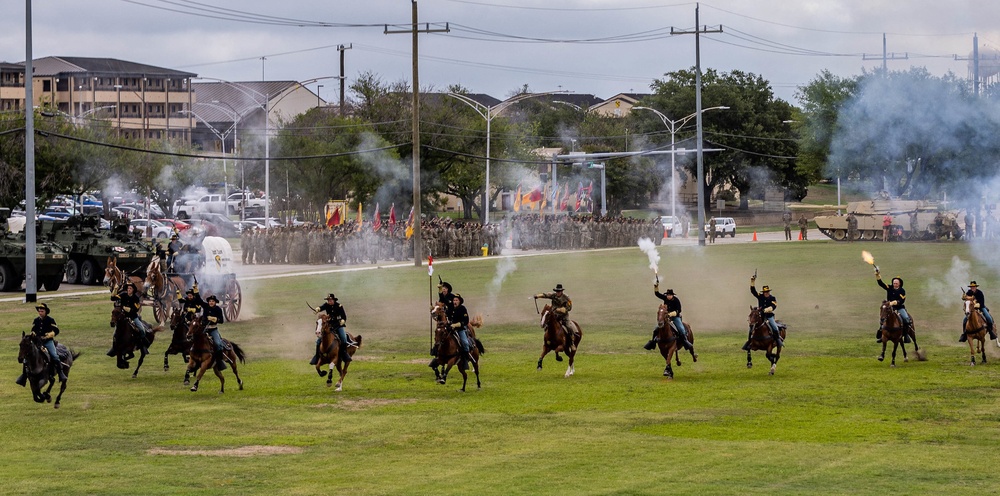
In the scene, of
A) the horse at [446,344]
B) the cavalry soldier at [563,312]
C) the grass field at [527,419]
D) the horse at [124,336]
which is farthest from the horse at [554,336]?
the horse at [124,336]

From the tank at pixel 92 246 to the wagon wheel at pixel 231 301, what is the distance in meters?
15.0

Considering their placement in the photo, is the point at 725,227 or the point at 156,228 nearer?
the point at 156,228

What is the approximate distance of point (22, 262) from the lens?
51.4 meters

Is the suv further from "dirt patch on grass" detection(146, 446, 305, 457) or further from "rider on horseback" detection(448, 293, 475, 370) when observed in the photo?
"dirt patch on grass" detection(146, 446, 305, 457)

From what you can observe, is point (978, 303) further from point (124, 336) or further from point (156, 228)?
point (156, 228)

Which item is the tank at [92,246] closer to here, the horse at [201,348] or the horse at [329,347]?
the horse at [201,348]

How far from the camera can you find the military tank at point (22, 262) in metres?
50.6

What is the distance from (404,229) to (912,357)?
43.4 meters

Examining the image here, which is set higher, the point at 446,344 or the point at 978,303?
the point at 978,303

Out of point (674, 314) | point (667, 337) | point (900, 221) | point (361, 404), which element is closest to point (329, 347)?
point (361, 404)

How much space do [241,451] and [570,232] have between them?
61.9 m

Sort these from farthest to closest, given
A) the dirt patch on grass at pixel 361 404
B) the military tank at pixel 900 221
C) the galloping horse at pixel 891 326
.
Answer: the military tank at pixel 900 221 < the galloping horse at pixel 891 326 < the dirt patch on grass at pixel 361 404

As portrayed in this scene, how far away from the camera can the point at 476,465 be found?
17750 mm

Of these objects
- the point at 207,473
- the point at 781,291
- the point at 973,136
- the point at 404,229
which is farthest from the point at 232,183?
the point at 207,473
